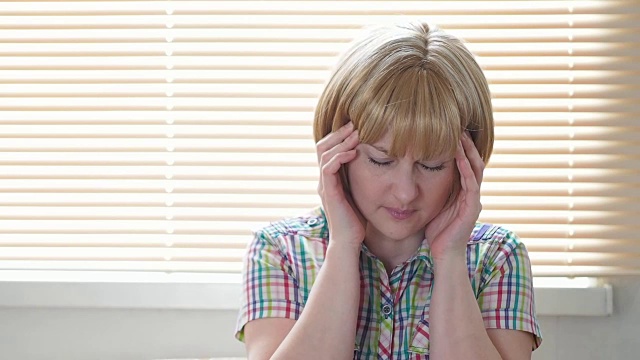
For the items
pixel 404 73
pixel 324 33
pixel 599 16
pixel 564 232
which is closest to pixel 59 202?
pixel 324 33

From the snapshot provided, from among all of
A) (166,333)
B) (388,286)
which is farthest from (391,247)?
(166,333)

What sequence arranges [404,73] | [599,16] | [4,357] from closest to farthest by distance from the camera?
[404,73]
[599,16]
[4,357]

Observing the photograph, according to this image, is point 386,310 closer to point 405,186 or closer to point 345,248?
point 345,248

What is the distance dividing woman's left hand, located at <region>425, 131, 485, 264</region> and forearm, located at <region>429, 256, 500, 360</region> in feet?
0.07

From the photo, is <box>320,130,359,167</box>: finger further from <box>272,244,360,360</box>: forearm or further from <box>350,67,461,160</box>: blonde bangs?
<box>272,244,360,360</box>: forearm

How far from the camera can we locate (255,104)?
2.13 metres

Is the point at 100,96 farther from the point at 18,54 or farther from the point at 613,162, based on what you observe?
the point at 613,162

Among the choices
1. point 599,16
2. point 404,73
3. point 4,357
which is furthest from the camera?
point 4,357

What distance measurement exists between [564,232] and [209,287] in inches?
32.4

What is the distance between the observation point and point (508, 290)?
65.0 inches

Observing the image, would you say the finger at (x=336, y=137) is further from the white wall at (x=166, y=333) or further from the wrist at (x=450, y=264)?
the white wall at (x=166, y=333)

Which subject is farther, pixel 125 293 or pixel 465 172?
pixel 125 293

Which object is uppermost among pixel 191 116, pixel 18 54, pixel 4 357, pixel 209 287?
pixel 18 54

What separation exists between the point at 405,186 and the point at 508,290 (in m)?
0.30
